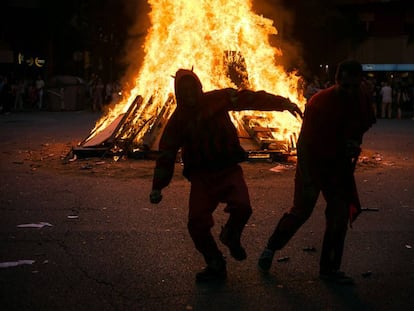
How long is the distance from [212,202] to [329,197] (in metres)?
0.84

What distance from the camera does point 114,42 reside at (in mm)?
38125

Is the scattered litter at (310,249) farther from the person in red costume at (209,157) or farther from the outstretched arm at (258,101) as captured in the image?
the outstretched arm at (258,101)

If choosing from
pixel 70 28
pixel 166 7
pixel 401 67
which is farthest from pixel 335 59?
pixel 166 7

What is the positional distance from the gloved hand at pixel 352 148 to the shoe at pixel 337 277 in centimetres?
87

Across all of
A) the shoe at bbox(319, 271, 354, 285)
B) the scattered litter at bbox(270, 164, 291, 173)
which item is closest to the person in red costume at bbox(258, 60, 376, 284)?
the shoe at bbox(319, 271, 354, 285)

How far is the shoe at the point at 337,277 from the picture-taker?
462cm

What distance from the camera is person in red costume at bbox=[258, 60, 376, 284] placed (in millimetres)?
4496

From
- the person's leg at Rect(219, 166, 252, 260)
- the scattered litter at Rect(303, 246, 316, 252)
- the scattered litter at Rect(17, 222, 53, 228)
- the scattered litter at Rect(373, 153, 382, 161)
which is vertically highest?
the person's leg at Rect(219, 166, 252, 260)

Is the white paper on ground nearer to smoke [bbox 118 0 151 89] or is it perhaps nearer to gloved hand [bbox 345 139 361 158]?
gloved hand [bbox 345 139 361 158]

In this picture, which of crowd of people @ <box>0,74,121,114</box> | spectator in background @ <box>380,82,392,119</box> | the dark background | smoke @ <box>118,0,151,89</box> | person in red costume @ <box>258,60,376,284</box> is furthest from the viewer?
smoke @ <box>118,0,151,89</box>

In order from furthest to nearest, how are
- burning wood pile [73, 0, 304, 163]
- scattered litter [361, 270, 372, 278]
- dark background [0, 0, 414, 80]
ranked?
1. dark background [0, 0, 414, 80]
2. burning wood pile [73, 0, 304, 163]
3. scattered litter [361, 270, 372, 278]

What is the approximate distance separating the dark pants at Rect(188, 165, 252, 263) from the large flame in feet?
29.0

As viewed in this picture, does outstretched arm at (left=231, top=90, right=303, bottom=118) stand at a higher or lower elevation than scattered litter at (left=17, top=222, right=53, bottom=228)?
higher

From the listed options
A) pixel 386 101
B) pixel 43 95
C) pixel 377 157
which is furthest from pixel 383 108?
pixel 43 95
